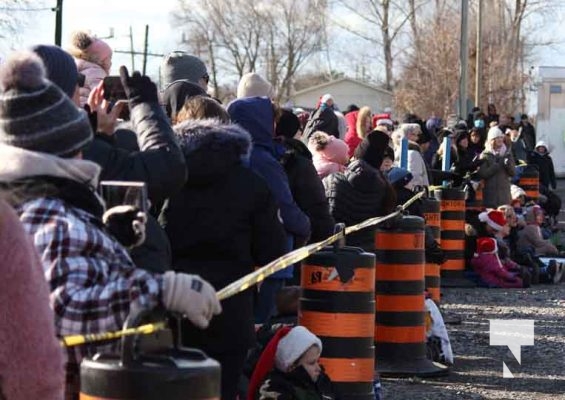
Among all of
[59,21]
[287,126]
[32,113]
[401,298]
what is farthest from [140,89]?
[59,21]

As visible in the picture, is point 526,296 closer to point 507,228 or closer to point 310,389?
point 507,228

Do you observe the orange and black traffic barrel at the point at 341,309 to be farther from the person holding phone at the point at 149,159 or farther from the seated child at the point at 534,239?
the seated child at the point at 534,239

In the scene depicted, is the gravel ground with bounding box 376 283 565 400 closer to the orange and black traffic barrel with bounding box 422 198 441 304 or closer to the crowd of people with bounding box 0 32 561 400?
the orange and black traffic barrel with bounding box 422 198 441 304

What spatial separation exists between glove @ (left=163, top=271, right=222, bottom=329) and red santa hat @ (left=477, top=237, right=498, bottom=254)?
13849mm

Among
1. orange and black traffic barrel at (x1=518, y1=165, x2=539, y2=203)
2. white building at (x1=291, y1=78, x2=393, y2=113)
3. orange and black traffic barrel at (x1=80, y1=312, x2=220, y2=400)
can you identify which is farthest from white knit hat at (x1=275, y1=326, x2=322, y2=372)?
white building at (x1=291, y1=78, x2=393, y2=113)

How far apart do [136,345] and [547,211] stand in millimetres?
24549

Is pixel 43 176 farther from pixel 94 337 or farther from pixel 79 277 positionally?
pixel 94 337

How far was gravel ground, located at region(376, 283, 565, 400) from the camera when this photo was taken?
1005 centimetres

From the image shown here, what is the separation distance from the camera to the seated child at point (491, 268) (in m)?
17.4

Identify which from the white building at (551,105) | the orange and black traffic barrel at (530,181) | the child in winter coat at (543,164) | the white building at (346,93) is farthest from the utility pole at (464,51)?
the white building at (346,93)

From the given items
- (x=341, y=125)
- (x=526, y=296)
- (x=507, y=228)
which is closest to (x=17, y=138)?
(x=341, y=125)

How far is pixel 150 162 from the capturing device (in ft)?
17.7

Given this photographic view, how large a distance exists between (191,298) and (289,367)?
3.19 metres

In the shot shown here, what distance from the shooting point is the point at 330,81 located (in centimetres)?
11506
